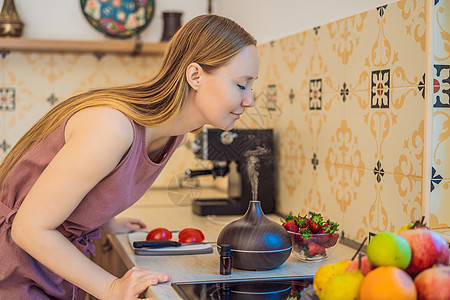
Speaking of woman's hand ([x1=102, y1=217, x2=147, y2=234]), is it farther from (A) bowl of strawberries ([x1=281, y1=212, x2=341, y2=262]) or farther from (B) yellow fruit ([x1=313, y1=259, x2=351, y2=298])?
(B) yellow fruit ([x1=313, y1=259, x2=351, y2=298])

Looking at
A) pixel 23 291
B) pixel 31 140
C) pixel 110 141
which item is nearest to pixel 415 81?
pixel 110 141

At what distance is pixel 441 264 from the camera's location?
0.92 meters

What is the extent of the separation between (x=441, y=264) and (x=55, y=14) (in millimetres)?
2420

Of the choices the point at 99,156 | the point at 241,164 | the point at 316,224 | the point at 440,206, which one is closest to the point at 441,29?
the point at 440,206

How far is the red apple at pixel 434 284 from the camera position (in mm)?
864

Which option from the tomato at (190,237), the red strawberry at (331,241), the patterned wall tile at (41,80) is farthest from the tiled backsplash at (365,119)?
the patterned wall tile at (41,80)

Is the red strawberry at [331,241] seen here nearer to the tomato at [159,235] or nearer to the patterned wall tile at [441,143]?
the patterned wall tile at [441,143]

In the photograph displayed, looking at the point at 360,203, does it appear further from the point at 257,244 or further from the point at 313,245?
the point at 257,244

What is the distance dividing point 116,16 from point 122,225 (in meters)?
1.37

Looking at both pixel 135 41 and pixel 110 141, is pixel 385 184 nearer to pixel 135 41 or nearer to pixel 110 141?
pixel 110 141

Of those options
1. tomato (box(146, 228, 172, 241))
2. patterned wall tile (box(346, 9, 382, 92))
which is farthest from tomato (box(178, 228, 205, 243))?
patterned wall tile (box(346, 9, 382, 92))

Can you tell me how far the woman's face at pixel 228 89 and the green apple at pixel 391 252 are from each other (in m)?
0.56

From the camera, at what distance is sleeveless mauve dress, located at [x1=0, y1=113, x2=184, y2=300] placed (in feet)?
4.45

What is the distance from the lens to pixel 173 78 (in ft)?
4.59
